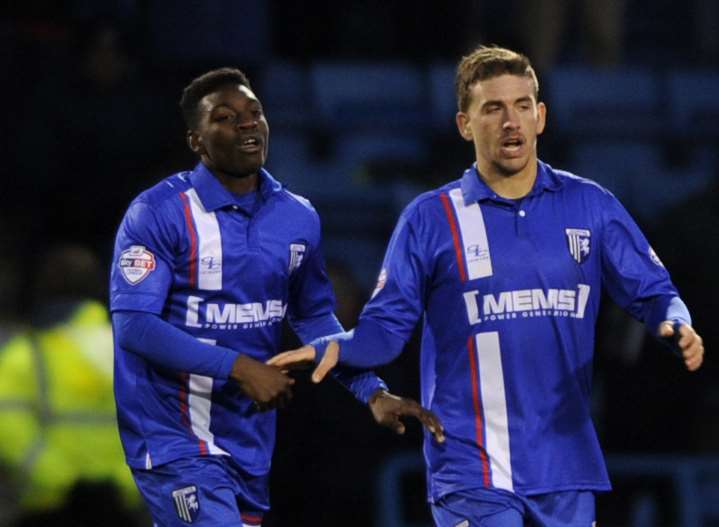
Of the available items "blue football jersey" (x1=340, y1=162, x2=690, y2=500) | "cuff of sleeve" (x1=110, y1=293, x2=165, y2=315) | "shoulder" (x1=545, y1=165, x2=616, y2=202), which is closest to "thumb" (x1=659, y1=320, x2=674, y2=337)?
"blue football jersey" (x1=340, y1=162, x2=690, y2=500)

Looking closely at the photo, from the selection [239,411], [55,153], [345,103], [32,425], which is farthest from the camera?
[345,103]

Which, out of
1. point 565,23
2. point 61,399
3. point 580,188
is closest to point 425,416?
point 580,188

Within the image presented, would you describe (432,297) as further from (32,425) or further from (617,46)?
(617,46)

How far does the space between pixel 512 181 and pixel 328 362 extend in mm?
780

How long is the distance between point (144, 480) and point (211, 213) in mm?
829

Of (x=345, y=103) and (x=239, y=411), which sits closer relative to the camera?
(x=239, y=411)

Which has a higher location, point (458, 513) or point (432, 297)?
point (432, 297)

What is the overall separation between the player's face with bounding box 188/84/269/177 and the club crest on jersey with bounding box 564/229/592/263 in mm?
963

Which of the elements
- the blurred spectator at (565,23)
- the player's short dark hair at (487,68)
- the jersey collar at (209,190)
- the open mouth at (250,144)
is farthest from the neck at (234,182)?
the blurred spectator at (565,23)

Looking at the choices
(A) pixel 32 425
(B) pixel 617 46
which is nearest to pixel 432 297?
(A) pixel 32 425

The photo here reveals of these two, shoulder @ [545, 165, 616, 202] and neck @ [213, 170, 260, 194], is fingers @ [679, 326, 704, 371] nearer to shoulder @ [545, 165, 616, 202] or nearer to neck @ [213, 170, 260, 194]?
shoulder @ [545, 165, 616, 202]

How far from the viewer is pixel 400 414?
4.14 m

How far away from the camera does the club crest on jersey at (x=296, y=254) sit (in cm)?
461

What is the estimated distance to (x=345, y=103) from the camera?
31.0 ft
